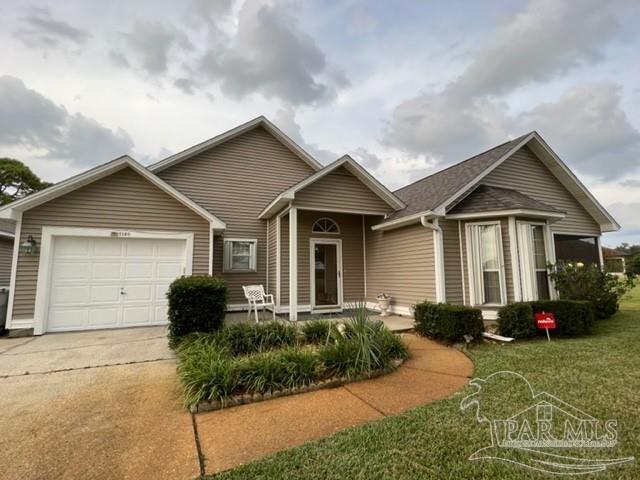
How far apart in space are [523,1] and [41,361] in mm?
13290

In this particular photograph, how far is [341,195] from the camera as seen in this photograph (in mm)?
8750

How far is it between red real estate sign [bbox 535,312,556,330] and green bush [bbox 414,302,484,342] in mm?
1261

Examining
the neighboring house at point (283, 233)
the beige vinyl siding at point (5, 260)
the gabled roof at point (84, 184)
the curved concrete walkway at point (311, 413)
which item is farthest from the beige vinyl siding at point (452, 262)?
the beige vinyl siding at point (5, 260)

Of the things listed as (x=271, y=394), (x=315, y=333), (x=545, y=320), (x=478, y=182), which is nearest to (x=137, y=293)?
(x=315, y=333)

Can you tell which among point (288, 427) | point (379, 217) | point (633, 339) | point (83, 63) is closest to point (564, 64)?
point (379, 217)

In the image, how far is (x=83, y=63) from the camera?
8.52 meters

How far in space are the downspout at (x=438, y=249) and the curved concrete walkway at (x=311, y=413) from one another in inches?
121

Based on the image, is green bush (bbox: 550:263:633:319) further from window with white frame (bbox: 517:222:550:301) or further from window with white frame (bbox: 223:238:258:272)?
window with white frame (bbox: 223:238:258:272)

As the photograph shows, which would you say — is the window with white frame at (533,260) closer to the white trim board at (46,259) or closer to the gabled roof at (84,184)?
the gabled roof at (84,184)

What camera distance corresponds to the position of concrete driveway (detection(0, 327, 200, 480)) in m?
2.42

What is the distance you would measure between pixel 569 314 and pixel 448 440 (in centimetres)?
572

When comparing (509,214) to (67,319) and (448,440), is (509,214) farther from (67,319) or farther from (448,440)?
(67,319)

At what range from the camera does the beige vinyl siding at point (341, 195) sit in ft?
27.5

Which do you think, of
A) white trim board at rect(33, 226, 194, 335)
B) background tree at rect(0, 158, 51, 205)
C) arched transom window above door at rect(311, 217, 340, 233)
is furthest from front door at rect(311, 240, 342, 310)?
background tree at rect(0, 158, 51, 205)
